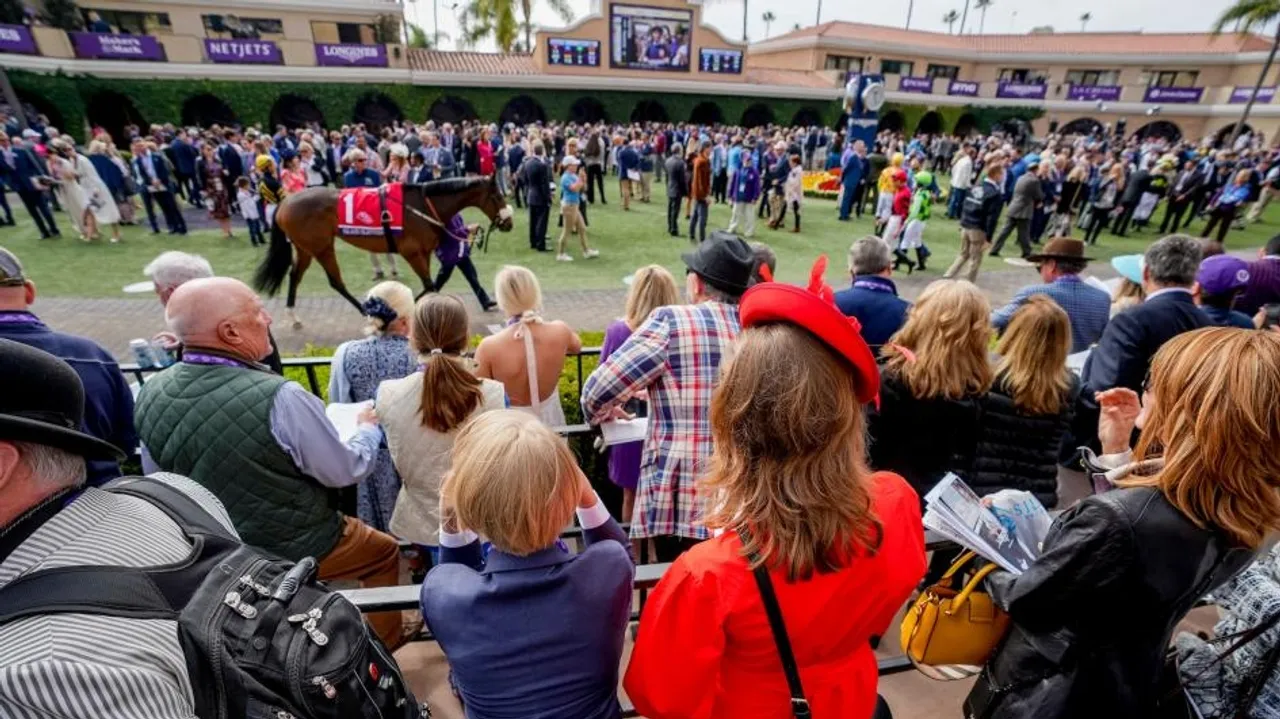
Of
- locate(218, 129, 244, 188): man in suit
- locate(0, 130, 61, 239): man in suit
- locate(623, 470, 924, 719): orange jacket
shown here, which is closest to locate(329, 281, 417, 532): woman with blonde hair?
locate(623, 470, 924, 719): orange jacket

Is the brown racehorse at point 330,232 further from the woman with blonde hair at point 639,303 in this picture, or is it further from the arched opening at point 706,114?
the arched opening at point 706,114

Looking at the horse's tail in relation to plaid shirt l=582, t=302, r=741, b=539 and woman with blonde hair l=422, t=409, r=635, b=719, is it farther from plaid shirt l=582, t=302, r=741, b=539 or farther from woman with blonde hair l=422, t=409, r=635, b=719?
woman with blonde hair l=422, t=409, r=635, b=719

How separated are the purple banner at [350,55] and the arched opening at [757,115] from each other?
1976 centimetres

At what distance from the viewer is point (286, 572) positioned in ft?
4.16

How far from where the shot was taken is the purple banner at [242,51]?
81.8 ft

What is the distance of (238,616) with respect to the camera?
3.62ft

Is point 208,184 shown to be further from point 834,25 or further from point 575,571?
point 834,25

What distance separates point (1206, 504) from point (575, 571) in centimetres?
153

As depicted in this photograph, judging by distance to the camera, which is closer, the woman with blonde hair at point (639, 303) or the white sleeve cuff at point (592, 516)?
the white sleeve cuff at point (592, 516)

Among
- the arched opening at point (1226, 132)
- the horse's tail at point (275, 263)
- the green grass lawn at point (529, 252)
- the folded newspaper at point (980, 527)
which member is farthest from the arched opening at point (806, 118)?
the folded newspaper at point (980, 527)

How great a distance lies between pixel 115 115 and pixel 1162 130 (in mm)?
62624

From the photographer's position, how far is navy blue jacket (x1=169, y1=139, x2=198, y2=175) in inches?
510

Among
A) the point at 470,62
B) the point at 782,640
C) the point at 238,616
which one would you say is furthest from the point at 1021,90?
the point at 238,616

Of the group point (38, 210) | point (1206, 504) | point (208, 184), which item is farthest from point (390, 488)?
point (38, 210)
